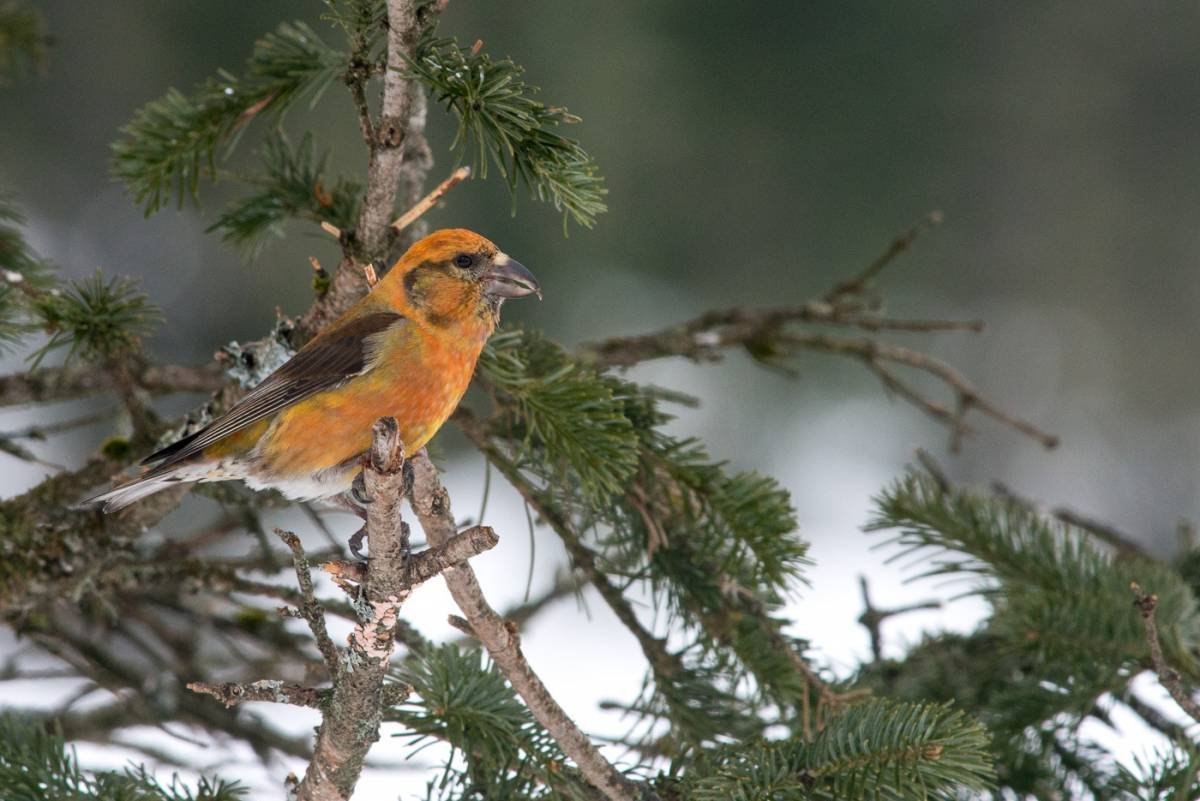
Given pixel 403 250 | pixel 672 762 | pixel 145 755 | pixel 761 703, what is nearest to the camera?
pixel 672 762

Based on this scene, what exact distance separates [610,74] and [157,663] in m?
3.30

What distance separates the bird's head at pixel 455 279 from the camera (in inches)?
125

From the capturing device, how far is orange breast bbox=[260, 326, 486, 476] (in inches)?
120

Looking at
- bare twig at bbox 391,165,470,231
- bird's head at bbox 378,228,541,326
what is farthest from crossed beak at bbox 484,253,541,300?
bare twig at bbox 391,165,470,231

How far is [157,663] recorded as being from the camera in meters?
3.73

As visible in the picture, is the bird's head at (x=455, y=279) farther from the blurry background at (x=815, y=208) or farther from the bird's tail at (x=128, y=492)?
the blurry background at (x=815, y=208)

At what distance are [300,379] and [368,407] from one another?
0.60 feet

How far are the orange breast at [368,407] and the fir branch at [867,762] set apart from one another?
3.88ft

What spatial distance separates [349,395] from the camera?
305 cm

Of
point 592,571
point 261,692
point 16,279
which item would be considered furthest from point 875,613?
point 16,279

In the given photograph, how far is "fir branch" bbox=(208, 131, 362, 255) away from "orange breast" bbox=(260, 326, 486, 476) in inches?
15.7

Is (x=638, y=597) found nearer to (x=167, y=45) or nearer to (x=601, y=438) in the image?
(x=601, y=438)

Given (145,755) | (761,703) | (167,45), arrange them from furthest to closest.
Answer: (167,45), (145,755), (761,703)

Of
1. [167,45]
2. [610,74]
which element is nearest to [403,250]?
[610,74]
